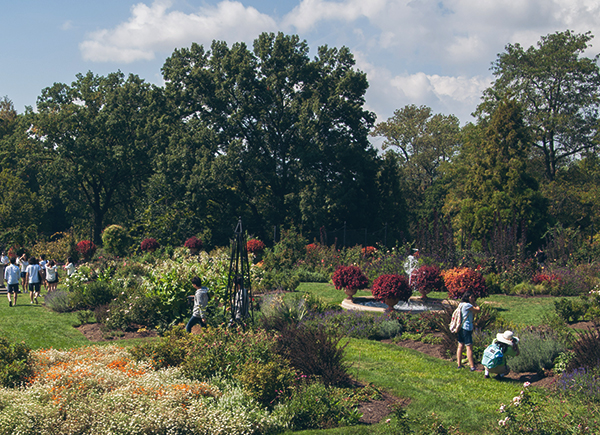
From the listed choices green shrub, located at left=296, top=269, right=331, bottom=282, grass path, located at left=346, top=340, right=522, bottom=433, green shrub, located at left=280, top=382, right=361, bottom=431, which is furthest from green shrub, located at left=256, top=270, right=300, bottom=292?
green shrub, located at left=280, top=382, right=361, bottom=431

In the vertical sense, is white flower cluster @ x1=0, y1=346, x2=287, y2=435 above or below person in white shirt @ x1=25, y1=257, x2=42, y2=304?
below

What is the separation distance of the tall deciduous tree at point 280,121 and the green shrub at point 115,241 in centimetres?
698

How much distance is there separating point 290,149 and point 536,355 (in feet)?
87.4

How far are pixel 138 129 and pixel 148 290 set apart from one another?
27379 mm

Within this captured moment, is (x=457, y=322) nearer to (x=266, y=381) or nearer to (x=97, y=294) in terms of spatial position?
(x=266, y=381)

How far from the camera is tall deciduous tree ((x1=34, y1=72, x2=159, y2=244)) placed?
1490 inches

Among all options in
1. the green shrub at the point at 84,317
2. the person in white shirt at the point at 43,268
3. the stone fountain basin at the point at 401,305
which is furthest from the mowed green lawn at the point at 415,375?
the person in white shirt at the point at 43,268

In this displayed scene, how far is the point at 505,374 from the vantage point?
8289mm

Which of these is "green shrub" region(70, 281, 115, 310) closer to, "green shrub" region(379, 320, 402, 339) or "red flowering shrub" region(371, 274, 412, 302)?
"red flowering shrub" region(371, 274, 412, 302)

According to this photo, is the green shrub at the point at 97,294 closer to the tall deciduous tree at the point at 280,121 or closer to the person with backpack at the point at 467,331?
the person with backpack at the point at 467,331

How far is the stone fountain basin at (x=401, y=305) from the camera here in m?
13.8

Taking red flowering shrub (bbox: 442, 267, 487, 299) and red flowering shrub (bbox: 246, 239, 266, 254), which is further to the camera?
red flowering shrub (bbox: 246, 239, 266, 254)

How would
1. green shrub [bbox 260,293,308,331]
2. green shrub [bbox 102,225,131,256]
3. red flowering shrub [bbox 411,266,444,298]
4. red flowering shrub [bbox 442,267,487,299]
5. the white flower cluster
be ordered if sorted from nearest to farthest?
the white flower cluster < green shrub [bbox 260,293,308,331] < red flowering shrub [bbox 442,267,487,299] < red flowering shrub [bbox 411,266,444,298] < green shrub [bbox 102,225,131,256]

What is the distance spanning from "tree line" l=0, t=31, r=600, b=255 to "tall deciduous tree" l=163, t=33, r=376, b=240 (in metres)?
0.10
